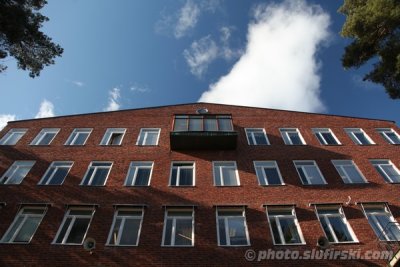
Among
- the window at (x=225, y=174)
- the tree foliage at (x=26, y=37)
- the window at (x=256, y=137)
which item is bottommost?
Result: the window at (x=225, y=174)

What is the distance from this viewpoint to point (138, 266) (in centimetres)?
1352

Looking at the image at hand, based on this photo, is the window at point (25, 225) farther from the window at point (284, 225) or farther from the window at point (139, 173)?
the window at point (284, 225)

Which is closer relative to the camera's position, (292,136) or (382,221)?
(382,221)

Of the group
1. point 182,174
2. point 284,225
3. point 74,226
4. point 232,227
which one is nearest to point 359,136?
point 284,225

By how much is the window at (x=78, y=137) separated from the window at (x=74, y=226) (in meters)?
6.49

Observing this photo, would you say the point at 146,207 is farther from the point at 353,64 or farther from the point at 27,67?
the point at 353,64

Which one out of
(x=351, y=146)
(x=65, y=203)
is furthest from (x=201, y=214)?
(x=351, y=146)

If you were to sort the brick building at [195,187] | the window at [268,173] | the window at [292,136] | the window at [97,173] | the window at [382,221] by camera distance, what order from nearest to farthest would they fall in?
the brick building at [195,187] → the window at [382,221] → the window at [97,173] → the window at [268,173] → the window at [292,136]

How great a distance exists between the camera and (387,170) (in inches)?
777

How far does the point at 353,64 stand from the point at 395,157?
6.86m

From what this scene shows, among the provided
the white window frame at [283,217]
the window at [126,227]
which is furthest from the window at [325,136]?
the window at [126,227]

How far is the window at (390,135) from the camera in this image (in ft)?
73.7

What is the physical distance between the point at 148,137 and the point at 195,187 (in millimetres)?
6372

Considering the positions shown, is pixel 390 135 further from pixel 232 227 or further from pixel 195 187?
pixel 195 187
